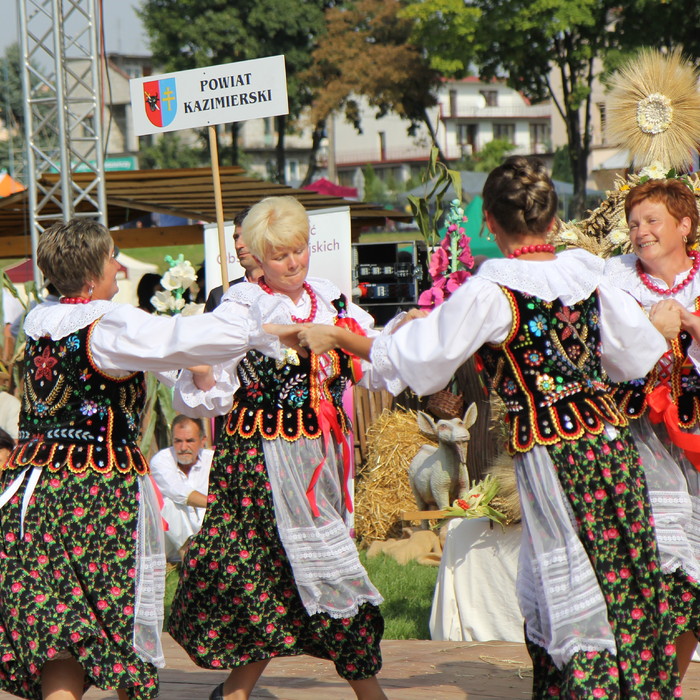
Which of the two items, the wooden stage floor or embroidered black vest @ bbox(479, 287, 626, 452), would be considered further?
the wooden stage floor

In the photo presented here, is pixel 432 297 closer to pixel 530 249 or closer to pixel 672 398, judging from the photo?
pixel 672 398

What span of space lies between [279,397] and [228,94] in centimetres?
235

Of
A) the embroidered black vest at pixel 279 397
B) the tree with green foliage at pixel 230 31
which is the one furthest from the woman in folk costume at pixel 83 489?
the tree with green foliage at pixel 230 31

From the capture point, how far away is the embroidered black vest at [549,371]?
285 centimetres

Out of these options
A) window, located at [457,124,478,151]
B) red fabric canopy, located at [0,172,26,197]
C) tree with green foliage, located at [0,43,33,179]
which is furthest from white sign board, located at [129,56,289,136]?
window, located at [457,124,478,151]

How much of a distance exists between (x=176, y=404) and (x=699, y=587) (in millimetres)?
1694

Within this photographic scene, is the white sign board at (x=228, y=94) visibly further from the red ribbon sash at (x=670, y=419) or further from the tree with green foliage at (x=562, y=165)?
the tree with green foliage at (x=562, y=165)

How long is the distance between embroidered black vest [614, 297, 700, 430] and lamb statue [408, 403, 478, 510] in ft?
8.62

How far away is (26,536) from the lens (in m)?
3.22

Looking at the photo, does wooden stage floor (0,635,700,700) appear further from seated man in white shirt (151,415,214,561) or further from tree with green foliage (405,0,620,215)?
tree with green foliage (405,0,620,215)

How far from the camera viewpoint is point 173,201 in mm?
11172

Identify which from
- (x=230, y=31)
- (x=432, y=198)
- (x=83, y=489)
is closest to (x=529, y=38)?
(x=432, y=198)

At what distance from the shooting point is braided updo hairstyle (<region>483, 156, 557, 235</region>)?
9.45 ft

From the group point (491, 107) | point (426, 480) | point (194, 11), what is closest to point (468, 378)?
point (426, 480)
